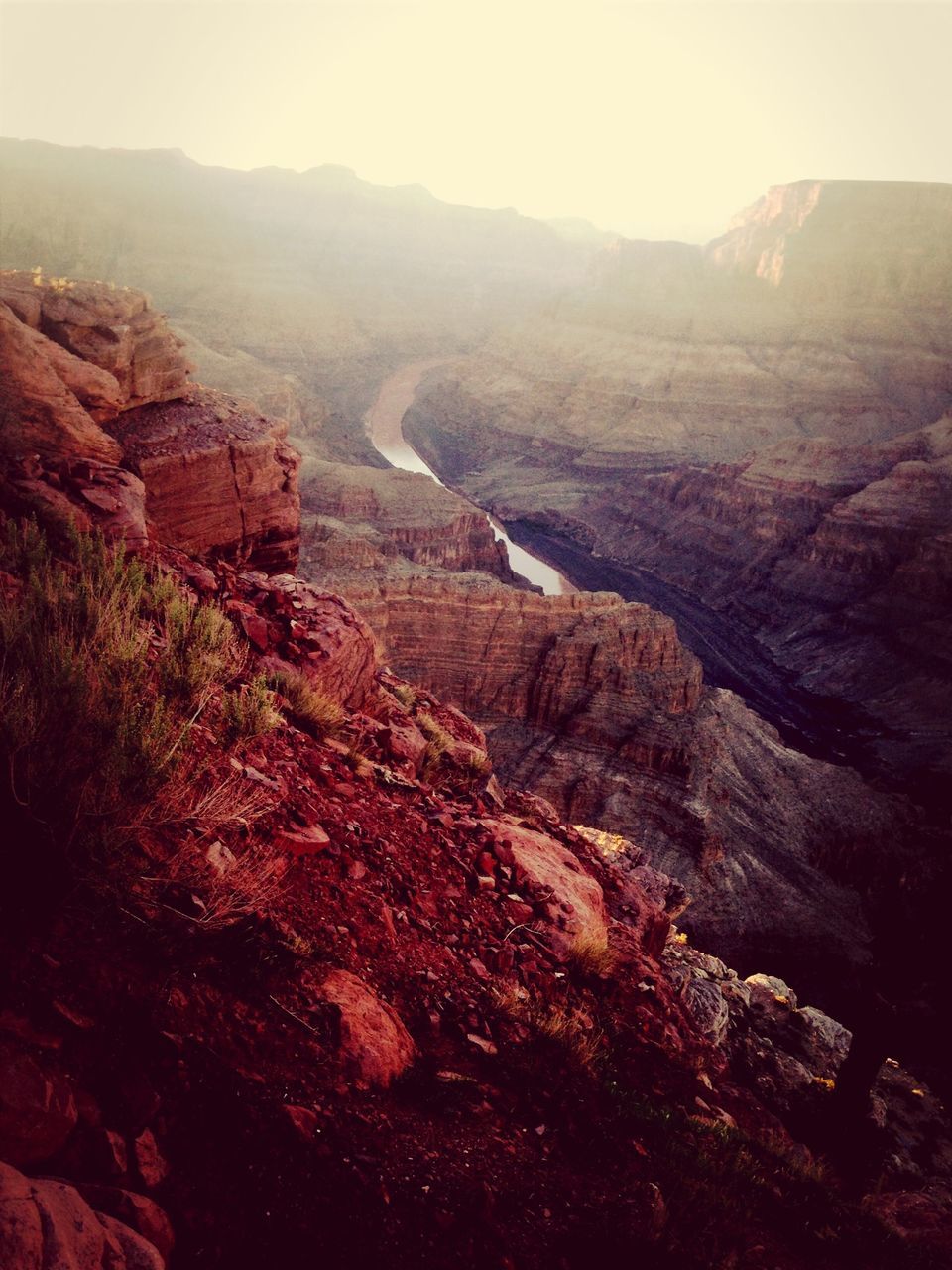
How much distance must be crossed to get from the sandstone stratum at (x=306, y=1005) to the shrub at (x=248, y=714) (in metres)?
0.02

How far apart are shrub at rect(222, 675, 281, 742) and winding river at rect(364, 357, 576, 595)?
66.2 m

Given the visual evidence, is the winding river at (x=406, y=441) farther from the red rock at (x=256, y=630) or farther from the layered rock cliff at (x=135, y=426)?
the red rock at (x=256, y=630)

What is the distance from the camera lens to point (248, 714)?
6.34 meters

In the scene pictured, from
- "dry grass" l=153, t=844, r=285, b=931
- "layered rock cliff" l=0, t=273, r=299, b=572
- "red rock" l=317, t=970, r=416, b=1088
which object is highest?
"layered rock cliff" l=0, t=273, r=299, b=572

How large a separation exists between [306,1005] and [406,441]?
113743mm

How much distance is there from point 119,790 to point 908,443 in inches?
3362

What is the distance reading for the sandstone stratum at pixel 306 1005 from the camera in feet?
9.64

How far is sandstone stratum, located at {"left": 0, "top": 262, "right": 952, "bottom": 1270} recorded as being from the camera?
2939 millimetres

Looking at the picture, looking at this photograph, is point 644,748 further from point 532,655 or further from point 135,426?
point 135,426

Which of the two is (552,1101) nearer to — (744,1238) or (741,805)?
(744,1238)

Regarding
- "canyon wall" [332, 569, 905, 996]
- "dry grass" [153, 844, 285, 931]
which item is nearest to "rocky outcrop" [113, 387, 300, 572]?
"dry grass" [153, 844, 285, 931]

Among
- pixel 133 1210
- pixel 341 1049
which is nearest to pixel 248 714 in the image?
→ pixel 341 1049

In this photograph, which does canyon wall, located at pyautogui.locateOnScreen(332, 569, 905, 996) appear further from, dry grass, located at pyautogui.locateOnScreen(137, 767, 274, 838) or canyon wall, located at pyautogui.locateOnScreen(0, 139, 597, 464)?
canyon wall, located at pyautogui.locateOnScreen(0, 139, 597, 464)

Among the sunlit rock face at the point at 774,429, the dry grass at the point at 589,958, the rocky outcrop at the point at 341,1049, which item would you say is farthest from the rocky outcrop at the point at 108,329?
the sunlit rock face at the point at 774,429
